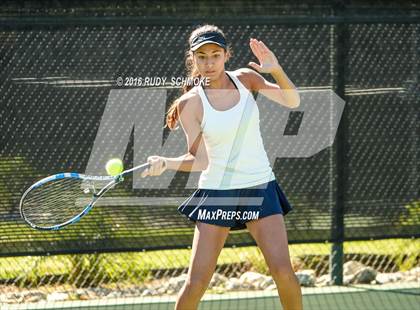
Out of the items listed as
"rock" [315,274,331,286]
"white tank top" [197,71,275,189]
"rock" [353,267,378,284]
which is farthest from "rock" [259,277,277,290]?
"white tank top" [197,71,275,189]

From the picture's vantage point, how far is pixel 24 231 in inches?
237

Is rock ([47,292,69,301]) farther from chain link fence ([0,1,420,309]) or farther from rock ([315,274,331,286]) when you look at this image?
rock ([315,274,331,286])

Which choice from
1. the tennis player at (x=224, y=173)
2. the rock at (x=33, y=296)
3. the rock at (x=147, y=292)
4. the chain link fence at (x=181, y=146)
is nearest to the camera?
the tennis player at (x=224, y=173)

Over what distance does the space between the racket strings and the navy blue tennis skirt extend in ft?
3.11

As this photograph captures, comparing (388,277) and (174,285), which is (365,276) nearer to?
(388,277)

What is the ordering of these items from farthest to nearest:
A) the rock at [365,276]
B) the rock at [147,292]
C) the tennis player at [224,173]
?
the rock at [365,276] < the rock at [147,292] < the tennis player at [224,173]

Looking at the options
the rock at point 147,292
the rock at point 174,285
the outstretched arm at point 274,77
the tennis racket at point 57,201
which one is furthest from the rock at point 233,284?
the outstretched arm at point 274,77

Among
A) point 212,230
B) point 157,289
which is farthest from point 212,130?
point 157,289

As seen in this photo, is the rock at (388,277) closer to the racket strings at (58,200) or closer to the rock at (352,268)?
the rock at (352,268)

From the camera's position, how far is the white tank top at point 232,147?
4207mm

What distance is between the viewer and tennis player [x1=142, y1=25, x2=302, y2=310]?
414 centimetres

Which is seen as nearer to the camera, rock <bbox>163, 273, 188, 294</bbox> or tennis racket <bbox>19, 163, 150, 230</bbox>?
tennis racket <bbox>19, 163, 150, 230</bbox>

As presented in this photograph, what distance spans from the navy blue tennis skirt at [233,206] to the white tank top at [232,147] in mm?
35

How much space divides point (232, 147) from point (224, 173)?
0.42 feet
